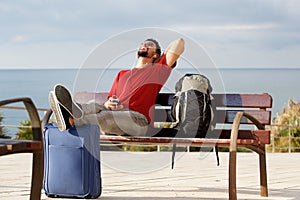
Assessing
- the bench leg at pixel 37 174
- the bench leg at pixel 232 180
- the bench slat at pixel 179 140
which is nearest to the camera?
the bench leg at pixel 37 174

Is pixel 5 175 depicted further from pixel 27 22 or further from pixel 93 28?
pixel 27 22

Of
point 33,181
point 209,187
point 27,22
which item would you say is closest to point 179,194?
point 209,187

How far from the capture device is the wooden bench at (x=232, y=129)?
3340mm

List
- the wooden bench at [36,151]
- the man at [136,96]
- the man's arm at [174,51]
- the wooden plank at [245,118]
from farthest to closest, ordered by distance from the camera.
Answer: the man's arm at [174,51] < the wooden plank at [245,118] < the man at [136,96] < the wooden bench at [36,151]

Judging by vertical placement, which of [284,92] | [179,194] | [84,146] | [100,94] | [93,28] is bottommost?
[179,194]

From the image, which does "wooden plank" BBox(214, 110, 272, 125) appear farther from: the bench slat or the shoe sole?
the shoe sole

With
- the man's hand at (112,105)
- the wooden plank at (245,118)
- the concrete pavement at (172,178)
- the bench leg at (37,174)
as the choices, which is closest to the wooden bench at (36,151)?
the bench leg at (37,174)

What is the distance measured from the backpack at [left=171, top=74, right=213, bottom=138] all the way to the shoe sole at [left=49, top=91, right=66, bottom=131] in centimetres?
71

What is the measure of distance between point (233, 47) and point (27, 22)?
69.4ft

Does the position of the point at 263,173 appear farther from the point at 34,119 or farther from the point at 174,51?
the point at 34,119

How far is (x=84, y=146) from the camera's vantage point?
Answer: 136 inches

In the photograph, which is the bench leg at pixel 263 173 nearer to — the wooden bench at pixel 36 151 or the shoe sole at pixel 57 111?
the shoe sole at pixel 57 111

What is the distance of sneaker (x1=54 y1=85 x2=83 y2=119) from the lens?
3.33 m

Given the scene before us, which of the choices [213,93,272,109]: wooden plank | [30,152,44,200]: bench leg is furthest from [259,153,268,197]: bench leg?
[30,152,44,200]: bench leg
